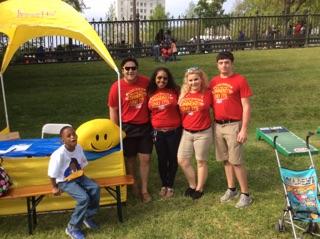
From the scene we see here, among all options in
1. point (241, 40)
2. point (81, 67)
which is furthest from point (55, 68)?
point (241, 40)

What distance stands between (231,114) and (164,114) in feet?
2.87

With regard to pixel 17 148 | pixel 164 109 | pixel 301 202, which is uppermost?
pixel 164 109

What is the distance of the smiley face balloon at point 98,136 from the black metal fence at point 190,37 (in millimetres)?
12408

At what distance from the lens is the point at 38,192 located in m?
5.13

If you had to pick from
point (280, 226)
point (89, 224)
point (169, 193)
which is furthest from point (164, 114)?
point (280, 226)

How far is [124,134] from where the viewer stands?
5.77 metres

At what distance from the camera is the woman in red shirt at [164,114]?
5.81m

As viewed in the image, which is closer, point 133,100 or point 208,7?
point 133,100

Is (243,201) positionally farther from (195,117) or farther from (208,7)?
(208,7)

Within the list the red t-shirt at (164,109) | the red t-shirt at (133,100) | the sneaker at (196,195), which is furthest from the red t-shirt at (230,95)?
the sneaker at (196,195)

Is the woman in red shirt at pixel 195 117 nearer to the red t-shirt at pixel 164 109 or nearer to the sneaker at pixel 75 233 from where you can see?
the red t-shirt at pixel 164 109

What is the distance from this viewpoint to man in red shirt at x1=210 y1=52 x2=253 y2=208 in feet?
18.1

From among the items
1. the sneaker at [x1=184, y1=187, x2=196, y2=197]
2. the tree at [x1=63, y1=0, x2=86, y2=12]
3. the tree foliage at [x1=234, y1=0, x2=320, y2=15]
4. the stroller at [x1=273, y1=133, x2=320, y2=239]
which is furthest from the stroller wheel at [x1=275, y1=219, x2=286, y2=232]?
the tree foliage at [x1=234, y1=0, x2=320, y2=15]

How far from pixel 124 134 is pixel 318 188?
2438 millimetres
